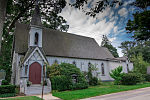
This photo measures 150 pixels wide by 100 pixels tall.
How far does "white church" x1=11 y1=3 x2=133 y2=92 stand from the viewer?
16.4 m

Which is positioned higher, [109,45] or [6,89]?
[109,45]

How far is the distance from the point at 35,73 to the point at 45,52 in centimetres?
418

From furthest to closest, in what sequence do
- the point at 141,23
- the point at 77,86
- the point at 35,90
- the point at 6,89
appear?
the point at 77,86, the point at 35,90, the point at 6,89, the point at 141,23

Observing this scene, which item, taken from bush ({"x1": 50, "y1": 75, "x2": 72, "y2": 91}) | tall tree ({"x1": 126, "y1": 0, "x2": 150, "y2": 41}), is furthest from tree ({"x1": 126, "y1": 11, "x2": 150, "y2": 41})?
bush ({"x1": 50, "y1": 75, "x2": 72, "y2": 91})

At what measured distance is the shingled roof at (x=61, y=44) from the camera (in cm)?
1944

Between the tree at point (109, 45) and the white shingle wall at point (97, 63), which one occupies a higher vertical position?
the tree at point (109, 45)

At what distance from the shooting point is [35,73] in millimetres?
16484

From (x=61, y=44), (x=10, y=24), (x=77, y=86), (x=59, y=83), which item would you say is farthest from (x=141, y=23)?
(x=61, y=44)

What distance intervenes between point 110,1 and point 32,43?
567 inches

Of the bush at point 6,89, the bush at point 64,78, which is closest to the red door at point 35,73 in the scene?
the bush at point 64,78

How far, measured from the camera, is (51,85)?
14.9 m

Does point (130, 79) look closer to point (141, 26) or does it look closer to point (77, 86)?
point (77, 86)

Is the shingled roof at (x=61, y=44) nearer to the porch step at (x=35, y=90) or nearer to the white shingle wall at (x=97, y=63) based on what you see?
the white shingle wall at (x=97, y=63)

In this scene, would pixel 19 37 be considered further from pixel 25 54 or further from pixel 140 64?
pixel 140 64
